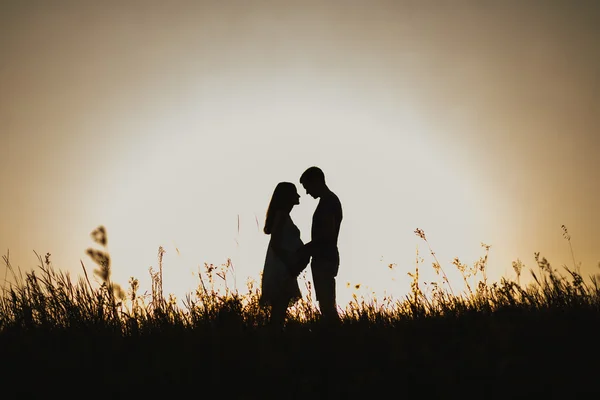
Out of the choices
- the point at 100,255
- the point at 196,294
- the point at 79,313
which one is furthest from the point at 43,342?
the point at 196,294

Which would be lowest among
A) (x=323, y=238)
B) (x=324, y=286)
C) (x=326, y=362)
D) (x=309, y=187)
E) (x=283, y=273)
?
(x=326, y=362)

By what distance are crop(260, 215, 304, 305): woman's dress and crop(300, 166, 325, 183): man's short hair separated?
47cm

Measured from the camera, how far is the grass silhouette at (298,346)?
9.03ft

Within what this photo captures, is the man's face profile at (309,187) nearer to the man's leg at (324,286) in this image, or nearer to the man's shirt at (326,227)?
the man's shirt at (326,227)

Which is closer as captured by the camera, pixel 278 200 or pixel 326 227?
pixel 326 227

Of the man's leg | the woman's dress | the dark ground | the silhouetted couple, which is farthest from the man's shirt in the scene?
the dark ground

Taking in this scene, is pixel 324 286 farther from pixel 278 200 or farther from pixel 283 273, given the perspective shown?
pixel 278 200

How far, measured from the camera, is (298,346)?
11.3 feet

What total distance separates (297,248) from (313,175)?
816mm

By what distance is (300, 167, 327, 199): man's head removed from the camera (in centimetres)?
546

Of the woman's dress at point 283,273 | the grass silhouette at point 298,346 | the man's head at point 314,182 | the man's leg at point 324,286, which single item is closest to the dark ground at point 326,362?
the grass silhouette at point 298,346

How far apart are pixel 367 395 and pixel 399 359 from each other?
1.25 ft

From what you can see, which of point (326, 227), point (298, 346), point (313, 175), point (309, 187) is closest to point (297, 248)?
point (326, 227)

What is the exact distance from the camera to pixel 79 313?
14.6 ft
